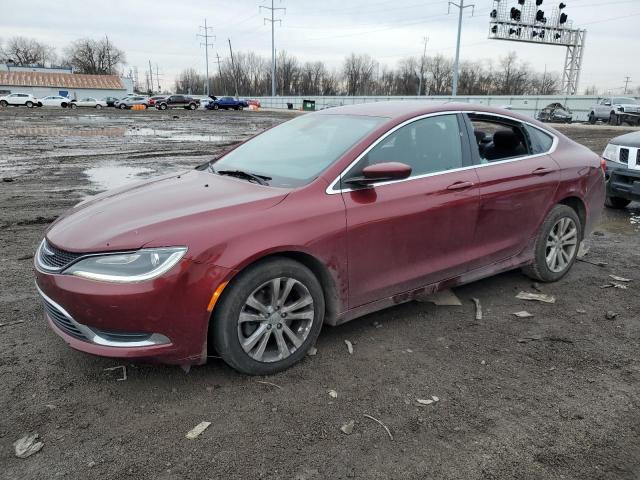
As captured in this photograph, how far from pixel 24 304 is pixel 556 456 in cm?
401

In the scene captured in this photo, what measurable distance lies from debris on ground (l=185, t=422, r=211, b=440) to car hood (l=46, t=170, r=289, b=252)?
0.97 metres

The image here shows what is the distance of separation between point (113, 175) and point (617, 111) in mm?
32634

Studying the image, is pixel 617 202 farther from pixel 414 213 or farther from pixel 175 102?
pixel 175 102

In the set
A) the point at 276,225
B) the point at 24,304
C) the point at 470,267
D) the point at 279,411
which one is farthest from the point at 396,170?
the point at 24,304

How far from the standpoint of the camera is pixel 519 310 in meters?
4.29

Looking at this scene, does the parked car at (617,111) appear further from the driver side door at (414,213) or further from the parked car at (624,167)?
the driver side door at (414,213)

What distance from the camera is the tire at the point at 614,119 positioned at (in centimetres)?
3253

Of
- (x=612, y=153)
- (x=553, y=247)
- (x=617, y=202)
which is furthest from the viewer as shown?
(x=617, y=202)

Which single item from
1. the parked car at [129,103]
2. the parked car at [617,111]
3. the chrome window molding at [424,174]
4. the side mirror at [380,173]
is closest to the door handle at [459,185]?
the chrome window molding at [424,174]

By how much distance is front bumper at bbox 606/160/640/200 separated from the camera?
7.18 metres

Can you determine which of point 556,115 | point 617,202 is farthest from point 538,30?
point 617,202

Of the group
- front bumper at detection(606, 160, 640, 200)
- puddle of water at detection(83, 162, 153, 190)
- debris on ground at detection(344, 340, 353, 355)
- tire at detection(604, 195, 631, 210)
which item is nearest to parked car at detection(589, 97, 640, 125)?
tire at detection(604, 195, 631, 210)

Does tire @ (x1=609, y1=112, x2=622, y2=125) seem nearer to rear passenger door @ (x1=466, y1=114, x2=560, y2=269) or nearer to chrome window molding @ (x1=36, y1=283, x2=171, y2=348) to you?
rear passenger door @ (x1=466, y1=114, x2=560, y2=269)

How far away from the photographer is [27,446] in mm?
2543
